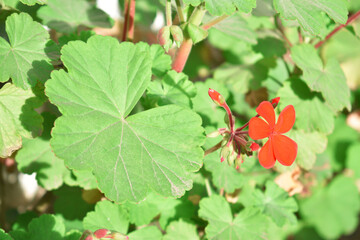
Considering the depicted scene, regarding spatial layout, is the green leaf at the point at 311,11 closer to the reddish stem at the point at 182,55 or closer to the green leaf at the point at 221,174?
the reddish stem at the point at 182,55

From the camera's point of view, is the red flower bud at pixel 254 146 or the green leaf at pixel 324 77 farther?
the green leaf at pixel 324 77

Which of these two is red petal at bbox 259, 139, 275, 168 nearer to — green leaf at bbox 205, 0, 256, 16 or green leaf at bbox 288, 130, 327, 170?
green leaf at bbox 205, 0, 256, 16

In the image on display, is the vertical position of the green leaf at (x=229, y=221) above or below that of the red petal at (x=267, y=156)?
below

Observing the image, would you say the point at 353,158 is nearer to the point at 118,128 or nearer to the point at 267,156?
the point at 267,156

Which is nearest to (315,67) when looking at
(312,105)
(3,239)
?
(312,105)

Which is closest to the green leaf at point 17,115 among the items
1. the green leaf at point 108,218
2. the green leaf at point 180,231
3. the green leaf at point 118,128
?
the green leaf at point 118,128

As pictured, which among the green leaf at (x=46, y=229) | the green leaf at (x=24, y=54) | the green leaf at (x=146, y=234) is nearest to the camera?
the green leaf at (x=24, y=54)

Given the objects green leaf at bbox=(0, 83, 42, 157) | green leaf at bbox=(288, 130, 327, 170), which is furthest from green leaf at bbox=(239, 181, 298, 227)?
green leaf at bbox=(0, 83, 42, 157)
